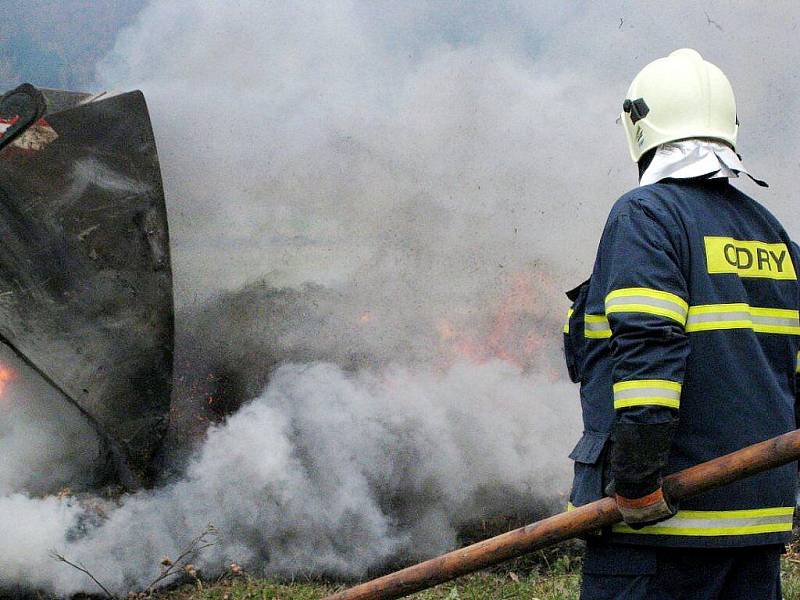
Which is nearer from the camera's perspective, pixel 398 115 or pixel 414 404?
pixel 414 404

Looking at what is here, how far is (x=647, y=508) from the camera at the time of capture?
2.12 meters

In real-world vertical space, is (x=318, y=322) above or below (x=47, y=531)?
above

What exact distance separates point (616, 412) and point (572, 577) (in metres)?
2.47

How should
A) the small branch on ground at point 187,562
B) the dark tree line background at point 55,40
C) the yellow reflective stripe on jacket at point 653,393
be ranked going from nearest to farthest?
the yellow reflective stripe on jacket at point 653,393 < the small branch on ground at point 187,562 < the dark tree line background at point 55,40

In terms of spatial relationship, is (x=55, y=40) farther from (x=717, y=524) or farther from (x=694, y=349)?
(x=717, y=524)

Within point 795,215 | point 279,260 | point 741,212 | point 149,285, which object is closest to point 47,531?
point 149,285

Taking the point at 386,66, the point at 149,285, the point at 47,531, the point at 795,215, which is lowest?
the point at 47,531

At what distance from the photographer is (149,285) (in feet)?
15.5

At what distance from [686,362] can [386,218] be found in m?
4.17

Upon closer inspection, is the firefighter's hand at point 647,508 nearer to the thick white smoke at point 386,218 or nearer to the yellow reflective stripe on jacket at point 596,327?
the yellow reflective stripe on jacket at point 596,327

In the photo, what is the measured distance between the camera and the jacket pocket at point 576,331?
7.95 ft

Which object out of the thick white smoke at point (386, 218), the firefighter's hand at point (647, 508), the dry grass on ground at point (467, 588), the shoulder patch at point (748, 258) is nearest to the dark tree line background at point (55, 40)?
the thick white smoke at point (386, 218)

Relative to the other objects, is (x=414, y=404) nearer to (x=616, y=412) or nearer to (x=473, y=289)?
(x=473, y=289)

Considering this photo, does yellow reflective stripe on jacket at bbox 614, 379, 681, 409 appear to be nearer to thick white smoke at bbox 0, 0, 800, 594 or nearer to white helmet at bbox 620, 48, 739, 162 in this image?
white helmet at bbox 620, 48, 739, 162
